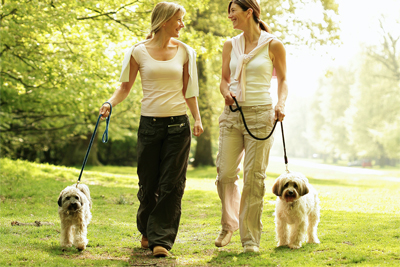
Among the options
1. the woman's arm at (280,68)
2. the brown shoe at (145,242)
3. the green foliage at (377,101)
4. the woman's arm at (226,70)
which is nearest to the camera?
the woman's arm at (280,68)

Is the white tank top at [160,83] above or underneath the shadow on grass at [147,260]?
above

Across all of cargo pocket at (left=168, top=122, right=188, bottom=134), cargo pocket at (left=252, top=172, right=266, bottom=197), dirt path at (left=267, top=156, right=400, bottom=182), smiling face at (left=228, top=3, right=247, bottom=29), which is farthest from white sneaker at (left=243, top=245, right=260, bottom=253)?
dirt path at (left=267, top=156, right=400, bottom=182)

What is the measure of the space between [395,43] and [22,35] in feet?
109

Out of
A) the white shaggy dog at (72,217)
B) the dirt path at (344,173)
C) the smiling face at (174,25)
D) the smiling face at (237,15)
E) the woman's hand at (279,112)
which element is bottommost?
the dirt path at (344,173)

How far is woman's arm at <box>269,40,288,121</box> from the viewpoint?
16.2 feet

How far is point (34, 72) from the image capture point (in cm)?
1481

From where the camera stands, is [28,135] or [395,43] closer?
[28,135]

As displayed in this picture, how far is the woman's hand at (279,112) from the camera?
4883 millimetres

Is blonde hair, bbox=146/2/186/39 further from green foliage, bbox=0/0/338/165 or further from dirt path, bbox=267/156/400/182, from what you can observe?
dirt path, bbox=267/156/400/182

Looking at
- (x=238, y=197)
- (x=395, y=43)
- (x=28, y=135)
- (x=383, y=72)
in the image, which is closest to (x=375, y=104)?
(x=383, y=72)

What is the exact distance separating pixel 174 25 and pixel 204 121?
17080mm

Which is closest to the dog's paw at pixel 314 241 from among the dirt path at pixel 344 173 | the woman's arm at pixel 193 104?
the woman's arm at pixel 193 104

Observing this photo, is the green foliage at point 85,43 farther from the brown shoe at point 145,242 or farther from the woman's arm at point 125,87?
the brown shoe at point 145,242

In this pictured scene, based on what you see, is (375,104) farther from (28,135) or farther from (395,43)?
(28,135)
